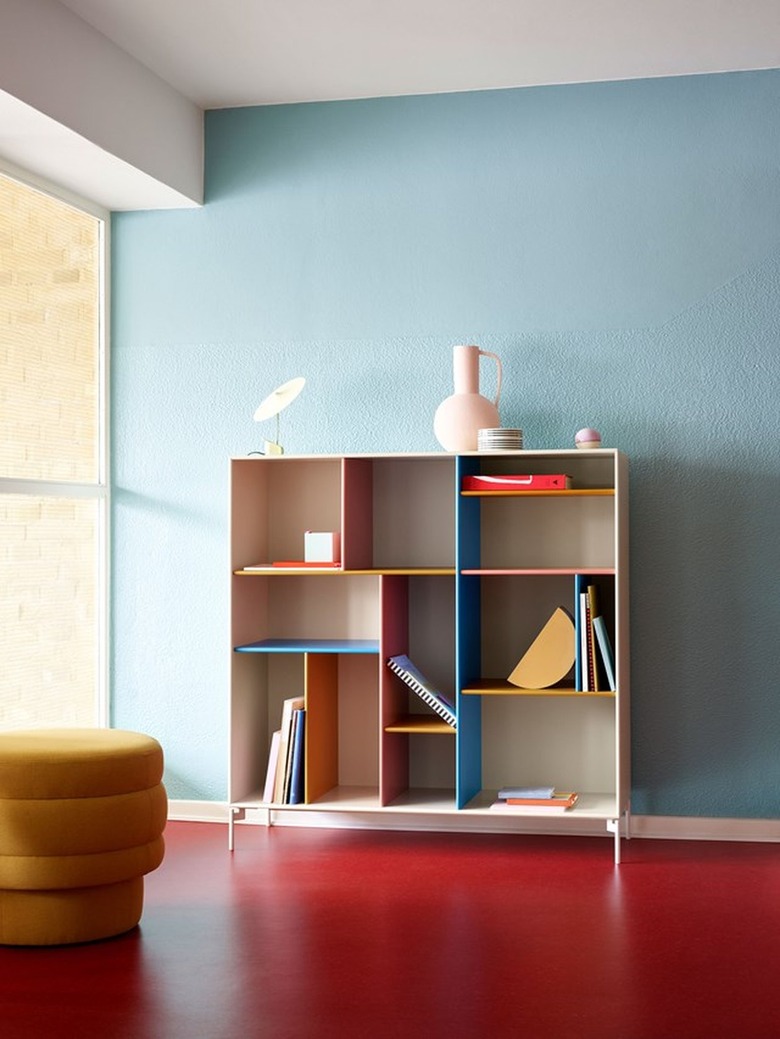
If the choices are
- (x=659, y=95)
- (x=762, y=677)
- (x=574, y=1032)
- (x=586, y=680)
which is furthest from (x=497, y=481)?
(x=574, y=1032)

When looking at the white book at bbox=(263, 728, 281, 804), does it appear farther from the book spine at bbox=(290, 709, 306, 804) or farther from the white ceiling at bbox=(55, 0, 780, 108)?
the white ceiling at bbox=(55, 0, 780, 108)

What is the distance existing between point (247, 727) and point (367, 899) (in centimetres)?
120

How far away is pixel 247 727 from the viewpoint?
5.45m

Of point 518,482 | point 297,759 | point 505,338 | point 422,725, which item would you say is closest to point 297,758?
point 297,759

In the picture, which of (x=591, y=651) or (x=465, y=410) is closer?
(x=591, y=651)

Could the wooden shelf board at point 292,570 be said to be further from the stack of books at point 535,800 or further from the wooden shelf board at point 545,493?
the stack of books at point 535,800

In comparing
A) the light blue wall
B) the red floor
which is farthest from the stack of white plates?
the red floor

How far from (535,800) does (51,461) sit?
2394 millimetres

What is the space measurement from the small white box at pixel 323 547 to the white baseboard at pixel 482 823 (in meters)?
1.12

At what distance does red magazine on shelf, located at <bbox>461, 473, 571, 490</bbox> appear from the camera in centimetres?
496

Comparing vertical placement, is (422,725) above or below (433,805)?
above

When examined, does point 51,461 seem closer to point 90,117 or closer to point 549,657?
point 90,117

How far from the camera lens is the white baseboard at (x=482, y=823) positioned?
5258 millimetres

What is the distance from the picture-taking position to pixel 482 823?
5.46 m
